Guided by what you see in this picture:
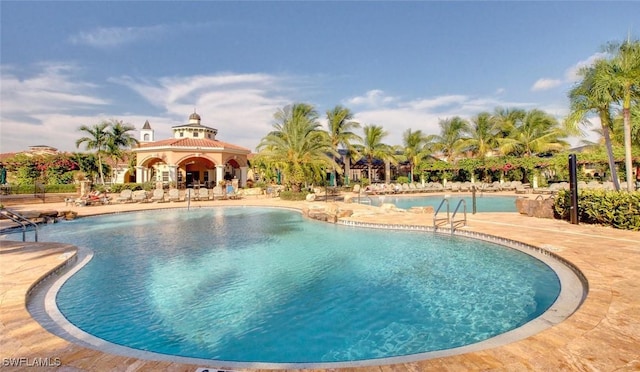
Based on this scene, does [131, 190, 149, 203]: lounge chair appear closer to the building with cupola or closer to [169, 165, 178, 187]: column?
the building with cupola

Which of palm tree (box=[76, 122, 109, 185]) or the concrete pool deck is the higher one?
palm tree (box=[76, 122, 109, 185])

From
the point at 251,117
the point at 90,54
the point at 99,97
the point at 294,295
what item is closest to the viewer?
the point at 294,295

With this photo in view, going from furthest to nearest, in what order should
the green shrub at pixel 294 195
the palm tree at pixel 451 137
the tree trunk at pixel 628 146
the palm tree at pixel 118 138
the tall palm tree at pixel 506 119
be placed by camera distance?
the palm tree at pixel 451 137 → the tall palm tree at pixel 506 119 → the palm tree at pixel 118 138 → the green shrub at pixel 294 195 → the tree trunk at pixel 628 146

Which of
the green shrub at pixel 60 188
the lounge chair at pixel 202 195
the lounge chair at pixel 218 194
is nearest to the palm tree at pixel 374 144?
the lounge chair at pixel 218 194

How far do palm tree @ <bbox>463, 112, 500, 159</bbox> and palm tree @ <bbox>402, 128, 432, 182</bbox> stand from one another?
412cm

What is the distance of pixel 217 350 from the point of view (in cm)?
373

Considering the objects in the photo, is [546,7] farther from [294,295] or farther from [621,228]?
[294,295]

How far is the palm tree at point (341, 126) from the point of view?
97.9ft

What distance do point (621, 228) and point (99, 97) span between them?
3315 centimetres

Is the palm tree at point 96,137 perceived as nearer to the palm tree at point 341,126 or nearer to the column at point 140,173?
the column at point 140,173

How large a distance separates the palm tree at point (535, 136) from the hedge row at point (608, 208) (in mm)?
23518

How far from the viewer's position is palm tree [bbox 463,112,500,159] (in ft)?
108

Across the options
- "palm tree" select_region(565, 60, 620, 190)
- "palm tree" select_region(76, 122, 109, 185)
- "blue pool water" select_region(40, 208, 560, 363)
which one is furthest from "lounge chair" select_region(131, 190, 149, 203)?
"palm tree" select_region(565, 60, 620, 190)

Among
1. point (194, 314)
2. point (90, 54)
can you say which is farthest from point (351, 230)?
point (90, 54)
